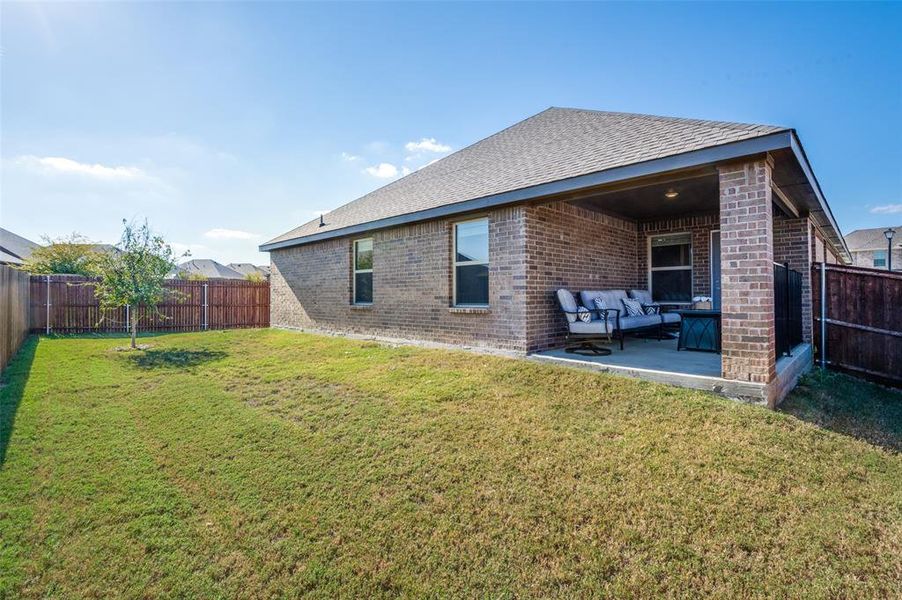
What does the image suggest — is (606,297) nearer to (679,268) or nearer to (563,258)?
(563,258)

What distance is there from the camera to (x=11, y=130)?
770 centimetres

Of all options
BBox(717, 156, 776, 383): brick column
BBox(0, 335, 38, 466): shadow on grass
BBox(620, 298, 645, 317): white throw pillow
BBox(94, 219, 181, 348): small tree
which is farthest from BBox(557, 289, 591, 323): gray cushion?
BBox(94, 219, 181, 348): small tree

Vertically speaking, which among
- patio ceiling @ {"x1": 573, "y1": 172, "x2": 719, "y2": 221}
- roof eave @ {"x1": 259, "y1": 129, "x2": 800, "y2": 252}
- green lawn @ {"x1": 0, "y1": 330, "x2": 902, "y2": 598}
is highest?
patio ceiling @ {"x1": 573, "y1": 172, "x2": 719, "y2": 221}

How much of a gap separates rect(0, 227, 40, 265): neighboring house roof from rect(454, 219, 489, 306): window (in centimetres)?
2452

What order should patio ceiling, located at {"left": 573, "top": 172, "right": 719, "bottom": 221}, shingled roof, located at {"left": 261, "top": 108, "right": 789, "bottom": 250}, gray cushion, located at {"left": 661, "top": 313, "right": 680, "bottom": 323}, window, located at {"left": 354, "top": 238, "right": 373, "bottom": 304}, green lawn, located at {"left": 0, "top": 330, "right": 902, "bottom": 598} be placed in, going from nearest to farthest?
green lawn, located at {"left": 0, "top": 330, "right": 902, "bottom": 598}, shingled roof, located at {"left": 261, "top": 108, "right": 789, "bottom": 250}, patio ceiling, located at {"left": 573, "top": 172, "right": 719, "bottom": 221}, gray cushion, located at {"left": 661, "top": 313, "right": 680, "bottom": 323}, window, located at {"left": 354, "top": 238, "right": 373, "bottom": 304}

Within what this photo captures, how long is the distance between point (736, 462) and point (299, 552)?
349 cm

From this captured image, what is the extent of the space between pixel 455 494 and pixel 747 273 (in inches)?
157

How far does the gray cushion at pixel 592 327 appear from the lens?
6.64m

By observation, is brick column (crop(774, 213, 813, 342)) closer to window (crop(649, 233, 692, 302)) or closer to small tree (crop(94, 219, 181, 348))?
window (crop(649, 233, 692, 302))

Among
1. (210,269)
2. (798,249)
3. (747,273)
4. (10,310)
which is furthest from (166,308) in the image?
(210,269)

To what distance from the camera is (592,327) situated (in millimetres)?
6699

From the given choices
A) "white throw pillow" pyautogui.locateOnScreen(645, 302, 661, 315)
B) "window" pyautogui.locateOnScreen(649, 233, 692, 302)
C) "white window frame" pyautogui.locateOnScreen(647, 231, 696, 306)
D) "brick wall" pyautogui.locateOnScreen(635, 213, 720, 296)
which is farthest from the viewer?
"window" pyautogui.locateOnScreen(649, 233, 692, 302)

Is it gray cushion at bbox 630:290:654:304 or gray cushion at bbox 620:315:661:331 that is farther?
gray cushion at bbox 630:290:654:304

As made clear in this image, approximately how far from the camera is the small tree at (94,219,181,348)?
9.68m
